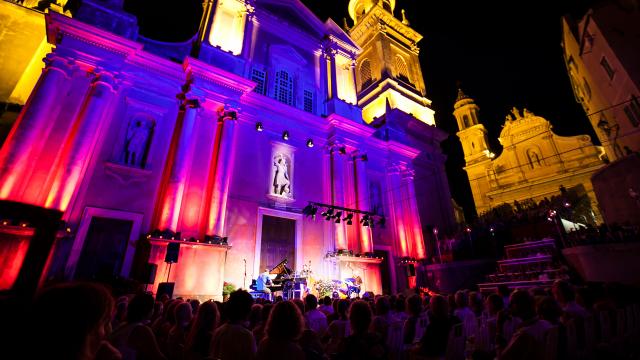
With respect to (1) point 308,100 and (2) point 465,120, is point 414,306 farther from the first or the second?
(2) point 465,120

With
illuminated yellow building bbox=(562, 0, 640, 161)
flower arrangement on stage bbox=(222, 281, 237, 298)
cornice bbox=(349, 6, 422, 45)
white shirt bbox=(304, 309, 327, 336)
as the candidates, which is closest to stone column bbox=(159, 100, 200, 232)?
flower arrangement on stage bbox=(222, 281, 237, 298)

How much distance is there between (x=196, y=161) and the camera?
1199 centimetres

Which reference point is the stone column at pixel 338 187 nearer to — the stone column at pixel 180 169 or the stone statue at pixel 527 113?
the stone column at pixel 180 169

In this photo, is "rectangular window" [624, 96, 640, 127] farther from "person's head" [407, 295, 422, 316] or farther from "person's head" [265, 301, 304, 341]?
"person's head" [265, 301, 304, 341]

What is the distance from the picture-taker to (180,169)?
11.1 metres

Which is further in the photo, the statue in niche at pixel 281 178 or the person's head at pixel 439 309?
the statue in niche at pixel 281 178

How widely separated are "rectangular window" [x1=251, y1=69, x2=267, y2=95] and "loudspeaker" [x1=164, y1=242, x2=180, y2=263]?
9682 millimetres

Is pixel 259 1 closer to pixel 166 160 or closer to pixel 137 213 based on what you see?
pixel 166 160

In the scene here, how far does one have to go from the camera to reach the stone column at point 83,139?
29.7 feet

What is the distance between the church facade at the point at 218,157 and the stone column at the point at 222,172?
0.06 m

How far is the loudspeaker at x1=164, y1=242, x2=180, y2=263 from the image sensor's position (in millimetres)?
9141

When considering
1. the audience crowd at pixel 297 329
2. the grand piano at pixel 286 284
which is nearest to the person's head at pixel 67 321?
the audience crowd at pixel 297 329

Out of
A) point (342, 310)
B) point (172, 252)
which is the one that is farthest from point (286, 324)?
point (172, 252)

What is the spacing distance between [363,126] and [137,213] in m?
12.3
